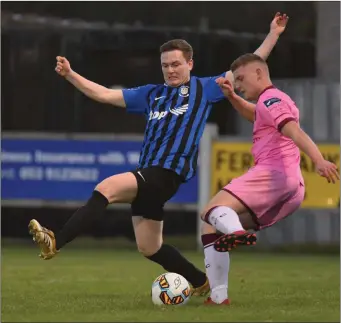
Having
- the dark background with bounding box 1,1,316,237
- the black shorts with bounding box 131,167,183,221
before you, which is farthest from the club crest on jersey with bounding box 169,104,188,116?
the dark background with bounding box 1,1,316,237

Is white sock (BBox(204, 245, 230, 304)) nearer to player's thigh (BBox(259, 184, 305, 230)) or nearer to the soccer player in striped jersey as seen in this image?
player's thigh (BBox(259, 184, 305, 230))

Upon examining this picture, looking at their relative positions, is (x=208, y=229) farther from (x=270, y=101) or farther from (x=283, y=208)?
(x=270, y=101)

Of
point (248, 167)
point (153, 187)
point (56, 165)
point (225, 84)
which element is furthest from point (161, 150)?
point (56, 165)

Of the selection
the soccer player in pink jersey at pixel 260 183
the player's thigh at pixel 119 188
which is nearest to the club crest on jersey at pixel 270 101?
the soccer player in pink jersey at pixel 260 183

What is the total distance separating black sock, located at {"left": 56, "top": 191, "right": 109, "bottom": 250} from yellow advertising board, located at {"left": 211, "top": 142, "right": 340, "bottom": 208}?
24.8 ft


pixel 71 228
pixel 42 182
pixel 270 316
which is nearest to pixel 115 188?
pixel 71 228

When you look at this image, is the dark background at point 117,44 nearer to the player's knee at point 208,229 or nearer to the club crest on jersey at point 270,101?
the player's knee at point 208,229

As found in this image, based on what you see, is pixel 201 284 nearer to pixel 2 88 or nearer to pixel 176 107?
pixel 176 107

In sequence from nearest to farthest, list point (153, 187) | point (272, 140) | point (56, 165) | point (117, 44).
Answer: point (272, 140) < point (153, 187) < point (56, 165) < point (117, 44)

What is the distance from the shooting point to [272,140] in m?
8.88

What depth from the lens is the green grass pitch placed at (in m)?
8.30

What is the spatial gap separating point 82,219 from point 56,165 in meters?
8.34

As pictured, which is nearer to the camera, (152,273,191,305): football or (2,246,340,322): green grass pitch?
(2,246,340,322): green grass pitch

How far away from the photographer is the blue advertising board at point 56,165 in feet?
55.6
